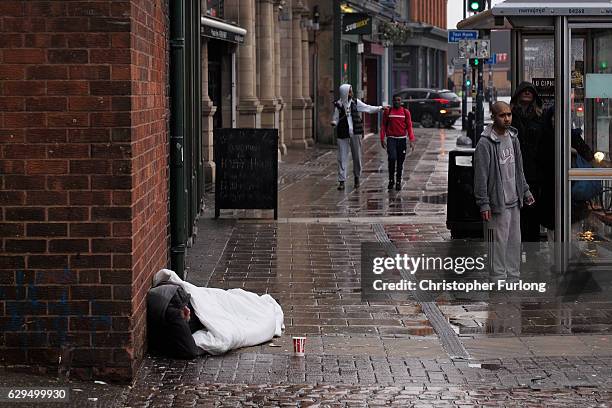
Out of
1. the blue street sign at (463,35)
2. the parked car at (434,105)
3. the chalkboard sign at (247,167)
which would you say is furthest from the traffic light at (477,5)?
the parked car at (434,105)

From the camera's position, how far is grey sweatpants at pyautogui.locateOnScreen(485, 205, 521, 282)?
1151cm

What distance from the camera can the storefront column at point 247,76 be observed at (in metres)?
27.5

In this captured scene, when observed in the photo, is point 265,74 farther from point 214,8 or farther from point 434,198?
point 434,198

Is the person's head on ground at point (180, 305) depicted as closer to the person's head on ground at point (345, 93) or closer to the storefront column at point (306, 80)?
the person's head on ground at point (345, 93)

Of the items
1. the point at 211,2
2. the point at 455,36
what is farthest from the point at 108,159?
the point at 455,36

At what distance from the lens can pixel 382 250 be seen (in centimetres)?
Answer: 1398

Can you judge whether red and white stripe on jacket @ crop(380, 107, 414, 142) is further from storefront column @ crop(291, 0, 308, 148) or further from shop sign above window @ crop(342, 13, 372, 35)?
shop sign above window @ crop(342, 13, 372, 35)

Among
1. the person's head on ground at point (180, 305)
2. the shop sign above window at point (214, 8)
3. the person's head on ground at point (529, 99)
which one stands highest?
the shop sign above window at point (214, 8)

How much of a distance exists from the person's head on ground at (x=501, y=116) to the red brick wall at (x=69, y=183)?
4453 millimetres

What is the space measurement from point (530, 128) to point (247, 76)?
15809mm

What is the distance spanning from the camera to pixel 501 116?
11.4 metres

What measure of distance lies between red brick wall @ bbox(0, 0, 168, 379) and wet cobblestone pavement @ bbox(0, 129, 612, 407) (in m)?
0.39

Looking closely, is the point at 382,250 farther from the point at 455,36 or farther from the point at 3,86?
the point at 455,36

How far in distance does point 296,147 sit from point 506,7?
80.7 feet
